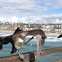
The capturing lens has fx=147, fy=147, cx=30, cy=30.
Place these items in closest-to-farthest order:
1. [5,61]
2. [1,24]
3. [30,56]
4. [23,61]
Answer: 1. [5,61]
2. [23,61]
3. [30,56]
4. [1,24]

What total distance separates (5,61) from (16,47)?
26.3 inches

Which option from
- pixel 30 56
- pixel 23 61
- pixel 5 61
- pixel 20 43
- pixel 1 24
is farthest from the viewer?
pixel 1 24

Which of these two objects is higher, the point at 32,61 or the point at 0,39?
the point at 0,39

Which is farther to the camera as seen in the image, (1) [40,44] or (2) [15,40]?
(2) [15,40]

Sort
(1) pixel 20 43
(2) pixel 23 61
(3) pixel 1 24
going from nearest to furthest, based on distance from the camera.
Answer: (2) pixel 23 61 < (1) pixel 20 43 < (3) pixel 1 24

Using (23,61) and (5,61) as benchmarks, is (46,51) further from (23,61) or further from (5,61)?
(5,61)

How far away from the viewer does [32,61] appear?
276 centimetres

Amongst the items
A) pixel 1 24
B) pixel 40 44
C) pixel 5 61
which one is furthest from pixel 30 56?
pixel 1 24

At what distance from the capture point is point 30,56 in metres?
2.78

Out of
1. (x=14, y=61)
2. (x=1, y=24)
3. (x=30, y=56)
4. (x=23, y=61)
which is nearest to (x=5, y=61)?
(x=14, y=61)

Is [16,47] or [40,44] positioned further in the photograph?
[16,47]

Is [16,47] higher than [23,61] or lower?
higher

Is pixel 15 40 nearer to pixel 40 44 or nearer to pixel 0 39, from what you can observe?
pixel 0 39

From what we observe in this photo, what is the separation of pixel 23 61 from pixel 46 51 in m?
0.68
